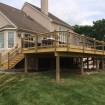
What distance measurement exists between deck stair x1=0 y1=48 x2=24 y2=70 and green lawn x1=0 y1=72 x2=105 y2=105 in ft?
10.9

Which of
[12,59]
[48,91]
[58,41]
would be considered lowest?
[48,91]

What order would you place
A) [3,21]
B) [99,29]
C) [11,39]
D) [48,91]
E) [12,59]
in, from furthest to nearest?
[99,29]
[3,21]
[11,39]
[12,59]
[48,91]

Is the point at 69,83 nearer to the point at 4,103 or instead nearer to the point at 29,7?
the point at 4,103

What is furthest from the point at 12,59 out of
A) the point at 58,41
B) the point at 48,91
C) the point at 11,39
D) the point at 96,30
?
the point at 96,30

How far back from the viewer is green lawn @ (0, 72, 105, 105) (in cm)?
1234

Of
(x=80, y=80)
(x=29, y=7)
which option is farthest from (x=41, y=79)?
(x=29, y=7)

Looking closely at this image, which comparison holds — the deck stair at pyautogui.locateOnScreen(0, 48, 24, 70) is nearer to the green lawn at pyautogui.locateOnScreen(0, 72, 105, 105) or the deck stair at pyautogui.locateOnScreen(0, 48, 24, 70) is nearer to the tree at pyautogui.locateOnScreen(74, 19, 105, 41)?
the green lawn at pyautogui.locateOnScreen(0, 72, 105, 105)

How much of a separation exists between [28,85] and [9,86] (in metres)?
1.13

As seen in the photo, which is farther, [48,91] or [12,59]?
[12,59]

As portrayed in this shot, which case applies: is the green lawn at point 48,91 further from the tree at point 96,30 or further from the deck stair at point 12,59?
the tree at point 96,30

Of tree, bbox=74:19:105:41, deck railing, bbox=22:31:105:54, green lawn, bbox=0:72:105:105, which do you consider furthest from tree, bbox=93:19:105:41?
green lawn, bbox=0:72:105:105

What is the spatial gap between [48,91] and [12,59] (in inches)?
334

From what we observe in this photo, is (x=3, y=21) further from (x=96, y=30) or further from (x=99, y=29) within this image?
(x=99, y=29)

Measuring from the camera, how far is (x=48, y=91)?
1348 cm
